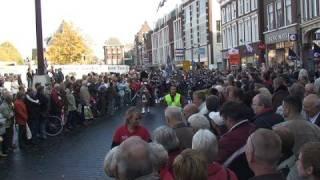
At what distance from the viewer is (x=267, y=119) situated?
24.8 feet

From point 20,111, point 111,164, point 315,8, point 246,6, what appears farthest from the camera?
point 246,6

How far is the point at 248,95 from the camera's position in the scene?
35.1 ft

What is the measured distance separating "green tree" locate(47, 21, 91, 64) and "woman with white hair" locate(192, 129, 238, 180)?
75.7 meters

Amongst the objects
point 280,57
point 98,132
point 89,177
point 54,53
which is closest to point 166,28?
point 54,53

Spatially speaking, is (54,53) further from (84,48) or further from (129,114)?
(129,114)

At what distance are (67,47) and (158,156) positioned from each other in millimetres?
76373

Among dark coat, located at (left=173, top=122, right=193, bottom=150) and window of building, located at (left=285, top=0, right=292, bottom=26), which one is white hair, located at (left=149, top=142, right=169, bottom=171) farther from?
window of building, located at (left=285, top=0, right=292, bottom=26)

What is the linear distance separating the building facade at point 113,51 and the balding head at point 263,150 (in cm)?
18016

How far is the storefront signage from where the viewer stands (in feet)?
154

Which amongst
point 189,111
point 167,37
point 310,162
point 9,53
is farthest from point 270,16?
point 9,53

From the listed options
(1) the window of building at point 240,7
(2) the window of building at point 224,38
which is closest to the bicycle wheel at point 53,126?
(1) the window of building at point 240,7

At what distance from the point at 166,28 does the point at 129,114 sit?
12446 centimetres

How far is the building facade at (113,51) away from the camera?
611ft

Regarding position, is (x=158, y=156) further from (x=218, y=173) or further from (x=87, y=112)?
(x=87, y=112)
